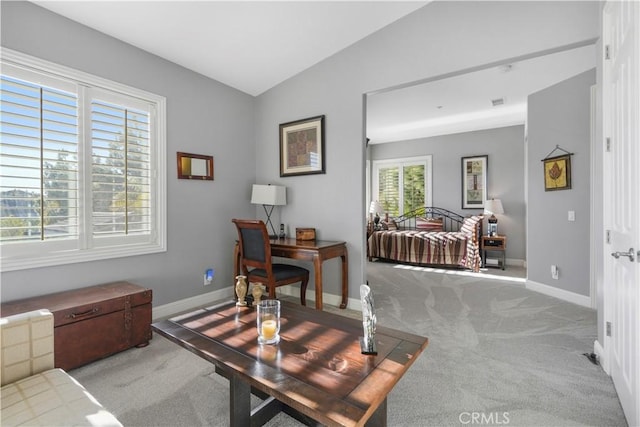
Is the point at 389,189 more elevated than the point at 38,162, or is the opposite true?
the point at 389,189

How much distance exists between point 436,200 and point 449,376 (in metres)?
5.26

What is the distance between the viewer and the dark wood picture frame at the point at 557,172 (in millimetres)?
3584

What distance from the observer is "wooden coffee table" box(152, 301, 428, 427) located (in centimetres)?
105

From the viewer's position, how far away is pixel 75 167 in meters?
2.49

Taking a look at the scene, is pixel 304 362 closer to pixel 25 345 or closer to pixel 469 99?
pixel 25 345

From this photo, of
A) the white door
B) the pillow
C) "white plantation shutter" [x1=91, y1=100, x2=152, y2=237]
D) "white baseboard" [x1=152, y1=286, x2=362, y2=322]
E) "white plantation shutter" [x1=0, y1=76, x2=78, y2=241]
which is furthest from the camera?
the pillow

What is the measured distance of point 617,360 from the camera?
1.79m

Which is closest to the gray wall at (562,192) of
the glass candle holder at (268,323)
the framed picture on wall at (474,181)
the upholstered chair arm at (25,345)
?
the framed picture on wall at (474,181)

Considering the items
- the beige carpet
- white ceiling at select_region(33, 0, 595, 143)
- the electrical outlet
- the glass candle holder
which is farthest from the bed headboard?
the glass candle holder

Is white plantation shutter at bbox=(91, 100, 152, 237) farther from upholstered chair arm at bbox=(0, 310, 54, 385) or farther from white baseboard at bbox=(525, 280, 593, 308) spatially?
white baseboard at bbox=(525, 280, 593, 308)

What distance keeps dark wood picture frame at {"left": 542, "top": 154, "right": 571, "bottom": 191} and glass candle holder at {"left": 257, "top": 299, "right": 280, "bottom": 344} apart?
3862mm

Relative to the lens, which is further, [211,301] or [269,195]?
[269,195]

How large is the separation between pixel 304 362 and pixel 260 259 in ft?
6.03

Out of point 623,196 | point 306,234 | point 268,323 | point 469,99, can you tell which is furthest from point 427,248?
point 268,323
